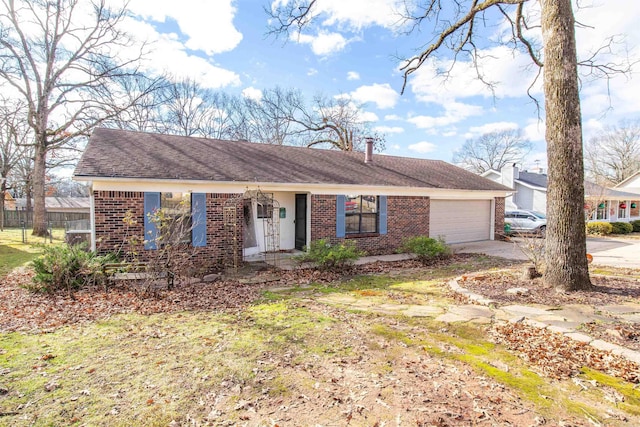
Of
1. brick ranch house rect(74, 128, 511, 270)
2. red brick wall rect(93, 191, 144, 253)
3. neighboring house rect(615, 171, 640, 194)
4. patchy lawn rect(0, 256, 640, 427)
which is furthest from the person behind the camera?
neighboring house rect(615, 171, 640, 194)

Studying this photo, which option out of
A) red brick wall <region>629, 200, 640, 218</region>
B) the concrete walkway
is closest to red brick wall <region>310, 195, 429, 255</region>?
the concrete walkway

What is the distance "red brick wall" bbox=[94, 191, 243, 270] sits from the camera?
26.9 ft

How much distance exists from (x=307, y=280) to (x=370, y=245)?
454 cm

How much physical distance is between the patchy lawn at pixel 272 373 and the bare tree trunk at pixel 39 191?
15955 mm

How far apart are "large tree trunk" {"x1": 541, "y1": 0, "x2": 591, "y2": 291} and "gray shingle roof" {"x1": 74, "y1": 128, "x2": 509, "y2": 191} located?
6.43 meters

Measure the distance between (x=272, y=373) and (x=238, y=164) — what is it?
8.55 m

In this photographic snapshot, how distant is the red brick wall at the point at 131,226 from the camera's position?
819cm

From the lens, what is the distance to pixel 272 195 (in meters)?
11.2

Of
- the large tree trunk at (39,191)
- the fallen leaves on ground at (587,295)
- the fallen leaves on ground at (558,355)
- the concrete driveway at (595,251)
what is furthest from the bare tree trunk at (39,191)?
the fallen leaves on ground at (558,355)

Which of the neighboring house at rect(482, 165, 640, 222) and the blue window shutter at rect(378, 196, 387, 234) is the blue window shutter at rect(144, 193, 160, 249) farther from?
the neighboring house at rect(482, 165, 640, 222)

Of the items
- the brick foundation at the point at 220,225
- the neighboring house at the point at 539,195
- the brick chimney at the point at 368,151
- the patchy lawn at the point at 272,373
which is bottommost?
the patchy lawn at the point at 272,373

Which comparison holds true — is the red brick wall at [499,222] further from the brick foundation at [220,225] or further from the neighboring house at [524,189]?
the neighboring house at [524,189]

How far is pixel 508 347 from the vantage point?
3.96m

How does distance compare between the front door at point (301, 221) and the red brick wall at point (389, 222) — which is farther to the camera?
the front door at point (301, 221)
